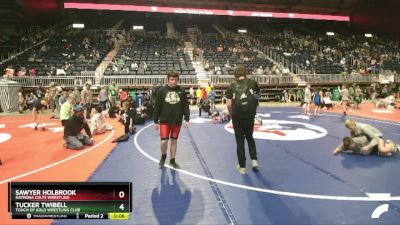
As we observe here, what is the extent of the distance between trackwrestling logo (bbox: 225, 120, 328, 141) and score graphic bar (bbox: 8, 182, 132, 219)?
6320 mm

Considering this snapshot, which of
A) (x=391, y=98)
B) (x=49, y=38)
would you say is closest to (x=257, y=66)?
(x=391, y=98)

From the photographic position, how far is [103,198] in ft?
10.7

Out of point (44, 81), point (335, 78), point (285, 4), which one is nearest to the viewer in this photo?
point (44, 81)

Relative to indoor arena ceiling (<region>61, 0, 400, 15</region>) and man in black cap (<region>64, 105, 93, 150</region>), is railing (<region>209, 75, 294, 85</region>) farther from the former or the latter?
indoor arena ceiling (<region>61, 0, 400, 15</region>)

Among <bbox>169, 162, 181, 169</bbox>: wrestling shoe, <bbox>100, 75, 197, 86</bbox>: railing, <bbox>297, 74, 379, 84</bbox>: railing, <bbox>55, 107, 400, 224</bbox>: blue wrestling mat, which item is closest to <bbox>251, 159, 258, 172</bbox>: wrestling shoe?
<bbox>55, 107, 400, 224</bbox>: blue wrestling mat

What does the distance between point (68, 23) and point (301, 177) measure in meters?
33.2

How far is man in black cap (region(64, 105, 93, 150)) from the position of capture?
26.5 ft

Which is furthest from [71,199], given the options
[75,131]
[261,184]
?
[75,131]

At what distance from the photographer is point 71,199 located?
10.7 ft

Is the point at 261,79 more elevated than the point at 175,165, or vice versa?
the point at 261,79

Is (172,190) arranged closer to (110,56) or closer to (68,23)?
(110,56)

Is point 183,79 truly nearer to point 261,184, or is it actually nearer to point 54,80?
point 54,80

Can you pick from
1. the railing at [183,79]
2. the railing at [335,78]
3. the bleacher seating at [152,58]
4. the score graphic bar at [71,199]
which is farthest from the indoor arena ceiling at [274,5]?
the score graphic bar at [71,199]

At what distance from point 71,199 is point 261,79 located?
19979 millimetres
